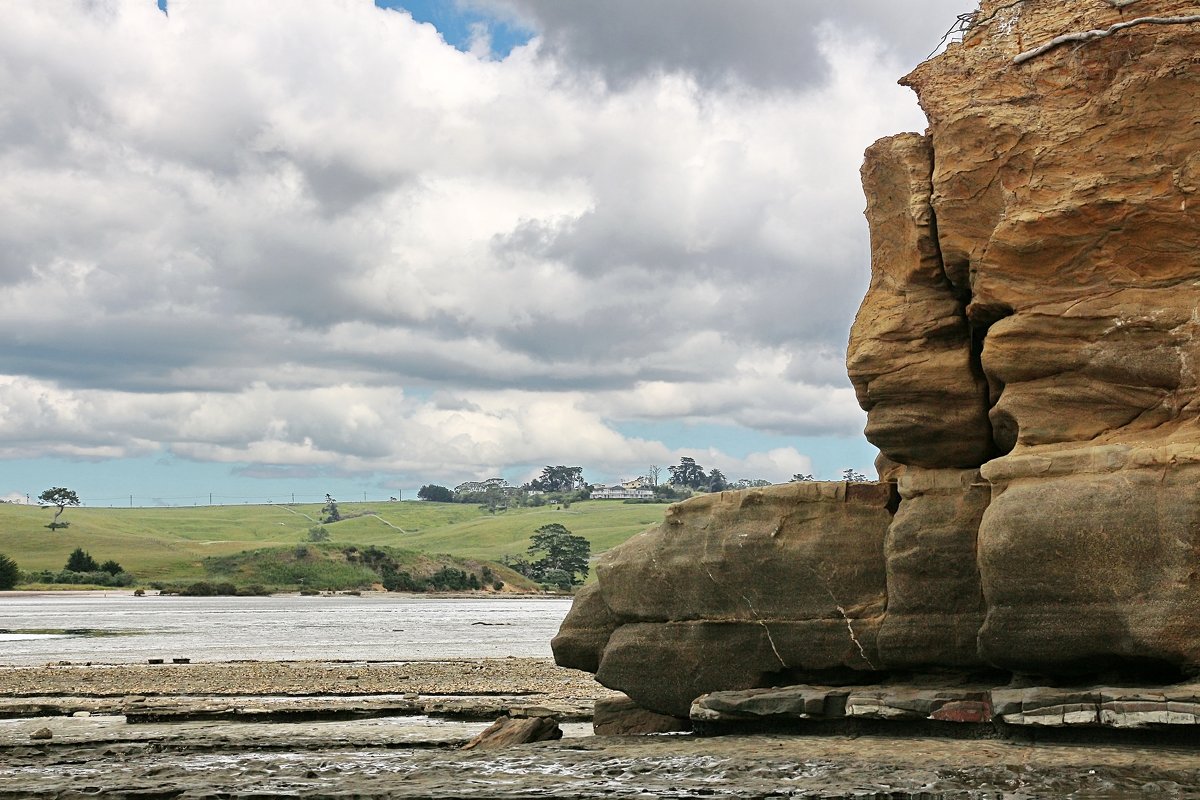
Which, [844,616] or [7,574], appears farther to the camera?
[7,574]

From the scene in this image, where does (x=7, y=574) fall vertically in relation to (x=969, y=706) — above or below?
above

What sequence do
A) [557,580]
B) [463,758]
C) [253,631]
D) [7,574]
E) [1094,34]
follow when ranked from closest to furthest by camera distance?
[1094,34] < [463,758] < [253,631] < [7,574] < [557,580]

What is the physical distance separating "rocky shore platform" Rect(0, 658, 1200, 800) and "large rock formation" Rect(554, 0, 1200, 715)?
1.56 meters

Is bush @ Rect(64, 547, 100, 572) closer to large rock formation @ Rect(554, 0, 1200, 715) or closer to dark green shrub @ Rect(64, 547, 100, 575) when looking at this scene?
dark green shrub @ Rect(64, 547, 100, 575)

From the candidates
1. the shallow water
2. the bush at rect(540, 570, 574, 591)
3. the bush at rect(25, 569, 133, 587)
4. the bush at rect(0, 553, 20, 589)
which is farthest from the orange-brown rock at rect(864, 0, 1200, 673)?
the bush at rect(540, 570, 574, 591)

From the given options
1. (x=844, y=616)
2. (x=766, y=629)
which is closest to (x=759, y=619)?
(x=766, y=629)

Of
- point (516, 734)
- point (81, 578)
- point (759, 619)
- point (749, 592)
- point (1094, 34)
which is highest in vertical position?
point (1094, 34)

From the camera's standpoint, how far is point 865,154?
20922 millimetres

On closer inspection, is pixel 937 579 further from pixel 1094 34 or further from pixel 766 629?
pixel 1094 34

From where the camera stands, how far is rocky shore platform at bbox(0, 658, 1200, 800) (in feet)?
50.6

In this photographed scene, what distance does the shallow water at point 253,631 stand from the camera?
172 feet

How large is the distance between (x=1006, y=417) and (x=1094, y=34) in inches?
217

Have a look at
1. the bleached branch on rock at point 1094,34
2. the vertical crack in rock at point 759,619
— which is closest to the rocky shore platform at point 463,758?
the vertical crack in rock at point 759,619

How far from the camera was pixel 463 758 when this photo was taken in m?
19.9
